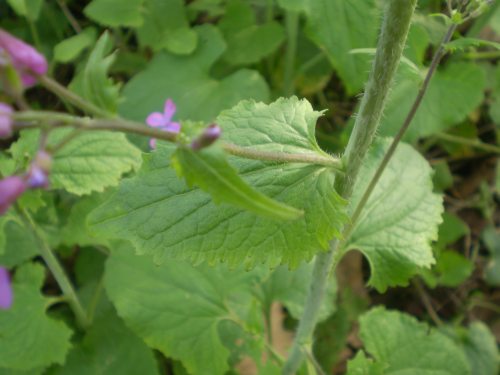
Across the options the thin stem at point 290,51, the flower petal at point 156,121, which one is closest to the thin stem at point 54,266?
the flower petal at point 156,121

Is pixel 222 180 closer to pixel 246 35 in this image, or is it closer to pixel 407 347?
pixel 407 347

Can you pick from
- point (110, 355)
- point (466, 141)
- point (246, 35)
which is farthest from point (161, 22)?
point (466, 141)

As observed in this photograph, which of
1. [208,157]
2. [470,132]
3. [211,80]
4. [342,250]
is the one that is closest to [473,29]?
[470,132]

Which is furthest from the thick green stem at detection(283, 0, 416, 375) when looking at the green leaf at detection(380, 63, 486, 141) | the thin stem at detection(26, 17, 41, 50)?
the thin stem at detection(26, 17, 41, 50)

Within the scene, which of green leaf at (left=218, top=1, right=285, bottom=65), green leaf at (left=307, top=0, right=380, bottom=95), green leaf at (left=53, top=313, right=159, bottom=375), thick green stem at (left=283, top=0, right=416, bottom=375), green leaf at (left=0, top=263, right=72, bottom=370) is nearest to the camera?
thick green stem at (left=283, top=0, right=416, bottom=375)

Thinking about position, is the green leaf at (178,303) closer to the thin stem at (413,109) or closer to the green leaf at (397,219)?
the green leaf at (397,219)

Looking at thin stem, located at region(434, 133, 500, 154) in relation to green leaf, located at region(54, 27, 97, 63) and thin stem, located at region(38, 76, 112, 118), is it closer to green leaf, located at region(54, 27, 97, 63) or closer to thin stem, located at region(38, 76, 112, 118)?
green leaf, located at region(54, 27, 97, 63)

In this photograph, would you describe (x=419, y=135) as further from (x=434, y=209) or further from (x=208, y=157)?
(x=208, y=157)
